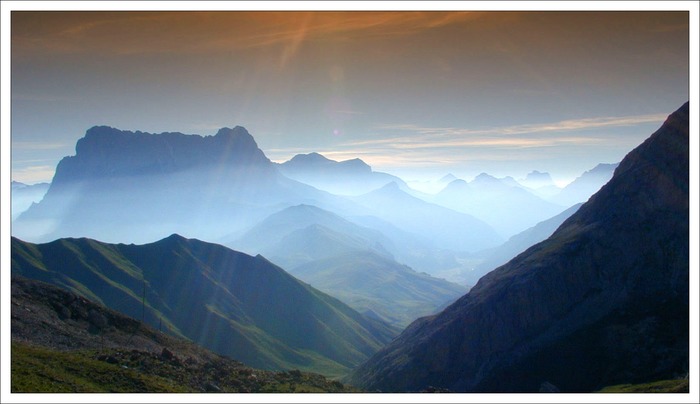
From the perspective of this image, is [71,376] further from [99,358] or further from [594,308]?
[594,308]

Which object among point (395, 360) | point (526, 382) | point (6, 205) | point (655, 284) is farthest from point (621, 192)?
point (6, 205)

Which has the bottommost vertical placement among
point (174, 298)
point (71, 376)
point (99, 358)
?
point (174, 298)

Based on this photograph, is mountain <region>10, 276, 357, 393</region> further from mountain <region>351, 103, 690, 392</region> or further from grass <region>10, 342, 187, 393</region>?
mountain <region>351, 103, 690, 392</region>

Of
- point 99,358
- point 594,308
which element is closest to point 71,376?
point 99,358

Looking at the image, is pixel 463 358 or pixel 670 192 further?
pixel 463 358

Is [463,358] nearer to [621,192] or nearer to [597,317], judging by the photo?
[597,317]

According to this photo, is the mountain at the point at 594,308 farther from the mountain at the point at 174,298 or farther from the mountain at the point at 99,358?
the mountain at the point at 174,298

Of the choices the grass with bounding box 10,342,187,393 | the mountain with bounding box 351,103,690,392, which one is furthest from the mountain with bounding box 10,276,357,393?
the mountain with bounding box 351,103,690,392
